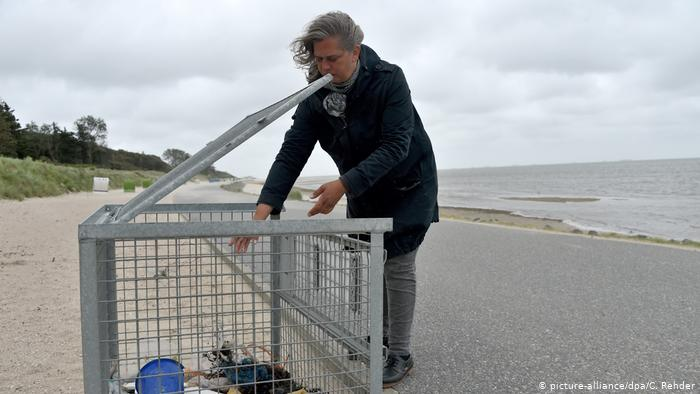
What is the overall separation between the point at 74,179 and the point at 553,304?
27029 millimetres

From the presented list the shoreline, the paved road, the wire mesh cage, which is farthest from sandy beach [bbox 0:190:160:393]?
the shoreline

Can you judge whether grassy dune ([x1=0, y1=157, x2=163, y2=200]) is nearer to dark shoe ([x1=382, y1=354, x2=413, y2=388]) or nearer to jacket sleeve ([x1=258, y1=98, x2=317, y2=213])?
jacket sleeve ([x1=258, y1=98, x2=317, y2=213])

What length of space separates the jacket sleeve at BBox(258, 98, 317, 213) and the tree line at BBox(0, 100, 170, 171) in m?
51.9

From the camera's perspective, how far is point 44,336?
12.2 feet

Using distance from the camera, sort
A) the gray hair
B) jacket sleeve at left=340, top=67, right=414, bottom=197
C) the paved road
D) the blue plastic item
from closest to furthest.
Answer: the blue plastic item → jacket sleeve at left=340, top=67, right=414, bottom=197 → the gray hair → the paved road

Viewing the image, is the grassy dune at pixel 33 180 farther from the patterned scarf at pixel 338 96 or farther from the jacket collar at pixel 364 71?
the jacket collar at pixel 364 71

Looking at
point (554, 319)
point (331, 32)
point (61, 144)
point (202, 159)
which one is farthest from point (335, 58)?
point (61, 144)

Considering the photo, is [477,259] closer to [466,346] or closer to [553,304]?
[553,304]

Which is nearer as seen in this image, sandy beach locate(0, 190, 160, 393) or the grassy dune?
sandy beach locate(0, 190, 160, 393)

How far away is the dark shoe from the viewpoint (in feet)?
9.66

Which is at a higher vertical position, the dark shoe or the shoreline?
the dark shoe

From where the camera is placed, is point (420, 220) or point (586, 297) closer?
point (420, 220)

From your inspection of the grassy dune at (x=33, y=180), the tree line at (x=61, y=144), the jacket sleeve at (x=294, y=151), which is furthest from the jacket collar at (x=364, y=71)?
the tree line at (x=61, y=144)

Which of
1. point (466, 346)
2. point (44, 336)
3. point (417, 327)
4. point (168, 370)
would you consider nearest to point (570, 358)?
point (466, 346)
